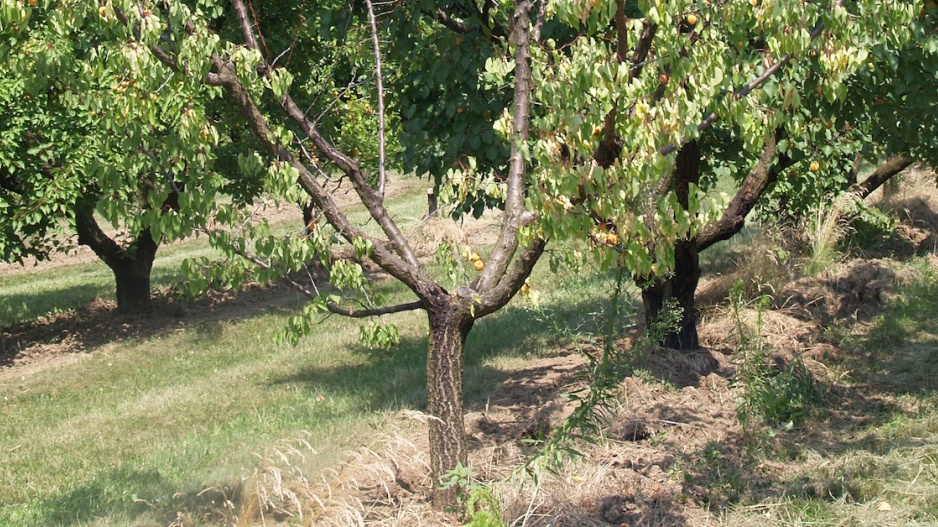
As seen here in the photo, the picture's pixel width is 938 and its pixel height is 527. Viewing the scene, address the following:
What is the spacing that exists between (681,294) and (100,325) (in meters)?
8.03

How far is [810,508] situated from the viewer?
16.9ft

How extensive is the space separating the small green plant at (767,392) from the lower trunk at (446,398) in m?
2.00

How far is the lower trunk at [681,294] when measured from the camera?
7.55 meters

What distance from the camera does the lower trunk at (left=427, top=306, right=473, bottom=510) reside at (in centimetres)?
476

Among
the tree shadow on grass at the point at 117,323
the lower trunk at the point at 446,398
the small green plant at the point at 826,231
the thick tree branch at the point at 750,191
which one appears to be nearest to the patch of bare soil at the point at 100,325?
the tree shadow on grass at the point at 117,323

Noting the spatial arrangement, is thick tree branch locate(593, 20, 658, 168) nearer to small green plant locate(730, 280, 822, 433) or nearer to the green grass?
the green grass

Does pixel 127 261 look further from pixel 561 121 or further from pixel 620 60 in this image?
pixel 561 121

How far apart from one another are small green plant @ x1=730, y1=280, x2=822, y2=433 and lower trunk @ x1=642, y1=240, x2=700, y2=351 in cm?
79

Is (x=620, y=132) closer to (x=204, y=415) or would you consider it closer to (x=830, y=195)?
(x=204, y=415)

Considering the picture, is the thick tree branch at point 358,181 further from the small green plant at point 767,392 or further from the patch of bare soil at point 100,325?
the patch of bare soil at point 100,325

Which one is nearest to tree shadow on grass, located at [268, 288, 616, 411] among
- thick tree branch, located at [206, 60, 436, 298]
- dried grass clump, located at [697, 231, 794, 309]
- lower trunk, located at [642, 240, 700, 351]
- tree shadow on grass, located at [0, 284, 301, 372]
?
lower trunk, located at [642, 240, 700, 351]

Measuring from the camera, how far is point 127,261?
41.5 feet

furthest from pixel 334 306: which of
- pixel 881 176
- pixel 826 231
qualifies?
pixel 881 176

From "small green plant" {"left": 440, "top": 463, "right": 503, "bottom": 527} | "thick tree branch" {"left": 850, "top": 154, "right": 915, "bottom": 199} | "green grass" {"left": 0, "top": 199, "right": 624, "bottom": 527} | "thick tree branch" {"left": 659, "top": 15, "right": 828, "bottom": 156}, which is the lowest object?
→ "green grass" {"left": 0, "top": 199, "right": 624, "bottom": 527}
